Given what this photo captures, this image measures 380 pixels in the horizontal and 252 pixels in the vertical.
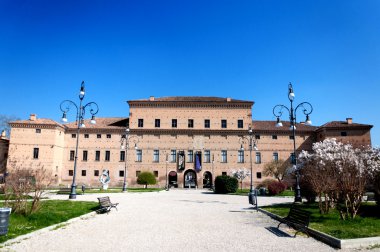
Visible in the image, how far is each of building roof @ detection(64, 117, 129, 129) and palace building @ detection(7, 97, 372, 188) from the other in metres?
0.25

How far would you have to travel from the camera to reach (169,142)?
43.4m

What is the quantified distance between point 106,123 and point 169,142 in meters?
11.4

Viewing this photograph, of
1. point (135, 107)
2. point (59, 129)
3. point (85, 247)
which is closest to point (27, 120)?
point (59, 129)

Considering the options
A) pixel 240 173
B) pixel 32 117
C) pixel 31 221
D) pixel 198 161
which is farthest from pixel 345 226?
pixel 32 117

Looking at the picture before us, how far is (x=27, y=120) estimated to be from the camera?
4244cm

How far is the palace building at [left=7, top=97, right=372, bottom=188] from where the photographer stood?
42156 mm

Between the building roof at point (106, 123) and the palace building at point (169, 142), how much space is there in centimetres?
25

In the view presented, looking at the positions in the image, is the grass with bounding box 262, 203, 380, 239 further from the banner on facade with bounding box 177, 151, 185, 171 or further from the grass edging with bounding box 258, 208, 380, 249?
the banner on facade with bounding box 177, 151, 185, 171

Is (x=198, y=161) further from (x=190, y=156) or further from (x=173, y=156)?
(x=173, y=156)

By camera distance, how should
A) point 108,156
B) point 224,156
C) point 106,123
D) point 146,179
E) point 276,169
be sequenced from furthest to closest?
point 106,123, point 108,156, point 224,156, point 146,179, point 276,169

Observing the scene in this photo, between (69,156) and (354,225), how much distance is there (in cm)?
4244

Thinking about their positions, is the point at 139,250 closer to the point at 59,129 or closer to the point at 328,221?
the point at 328,221


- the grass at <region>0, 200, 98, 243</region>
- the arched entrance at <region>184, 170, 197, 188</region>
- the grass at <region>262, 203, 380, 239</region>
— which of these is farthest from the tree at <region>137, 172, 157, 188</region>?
the grass at <region>262, 203, 380, 239</region>

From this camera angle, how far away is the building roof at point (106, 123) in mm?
43719
